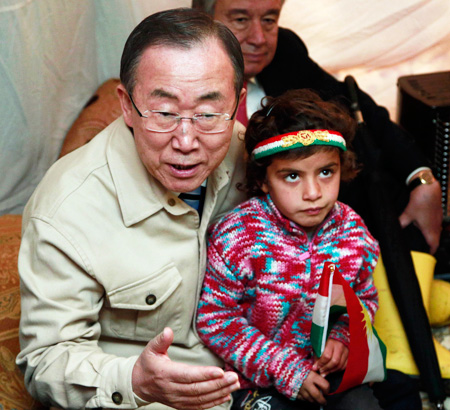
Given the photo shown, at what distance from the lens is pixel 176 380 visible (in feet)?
4.14

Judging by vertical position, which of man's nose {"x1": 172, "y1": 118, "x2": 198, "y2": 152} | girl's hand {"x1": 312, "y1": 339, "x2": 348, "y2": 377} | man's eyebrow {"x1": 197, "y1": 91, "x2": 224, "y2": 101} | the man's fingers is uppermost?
man's eyebrow {"x1": 197, "y1": 91, "x2": 224, "y2": 101}

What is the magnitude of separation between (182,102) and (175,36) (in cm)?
15

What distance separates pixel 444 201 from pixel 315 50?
1.06m

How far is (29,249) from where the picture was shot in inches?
59.4

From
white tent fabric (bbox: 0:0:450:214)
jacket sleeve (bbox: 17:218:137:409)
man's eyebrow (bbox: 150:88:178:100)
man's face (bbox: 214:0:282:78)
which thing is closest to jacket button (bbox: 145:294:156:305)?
jacket sleeve (bbox: 17:218:137:409)

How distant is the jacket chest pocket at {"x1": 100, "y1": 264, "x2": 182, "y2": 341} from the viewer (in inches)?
61.7

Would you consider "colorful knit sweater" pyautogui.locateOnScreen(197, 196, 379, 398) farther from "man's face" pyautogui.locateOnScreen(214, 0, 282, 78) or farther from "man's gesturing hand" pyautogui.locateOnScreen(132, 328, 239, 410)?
"man's face" pyautogui.locateOnScreen(214, 0, 282, 78)

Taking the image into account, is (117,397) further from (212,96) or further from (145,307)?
(212,96)

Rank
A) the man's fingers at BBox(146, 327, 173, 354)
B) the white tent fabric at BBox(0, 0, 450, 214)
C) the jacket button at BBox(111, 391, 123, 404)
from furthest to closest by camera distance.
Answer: the white tent fabric at BBox(0, 0, 450, 214) → the jacket button at BBox(111, 391, 123, 404) → the man's fingers at BBox(146, 327, 173, 354)

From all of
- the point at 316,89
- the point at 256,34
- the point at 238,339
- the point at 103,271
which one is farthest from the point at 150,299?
the point at 316,89

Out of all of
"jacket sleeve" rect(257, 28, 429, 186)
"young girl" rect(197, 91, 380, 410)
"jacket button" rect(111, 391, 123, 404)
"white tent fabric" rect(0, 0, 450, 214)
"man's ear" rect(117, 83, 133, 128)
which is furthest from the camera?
"jacket sleeve" rect(257, 28, 429, 186)

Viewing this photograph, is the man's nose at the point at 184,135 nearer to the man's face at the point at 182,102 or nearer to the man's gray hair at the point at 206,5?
the man's face at the point at 182,102

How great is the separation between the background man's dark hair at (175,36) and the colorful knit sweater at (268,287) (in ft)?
1.29

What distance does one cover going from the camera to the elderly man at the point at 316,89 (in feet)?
7.25
